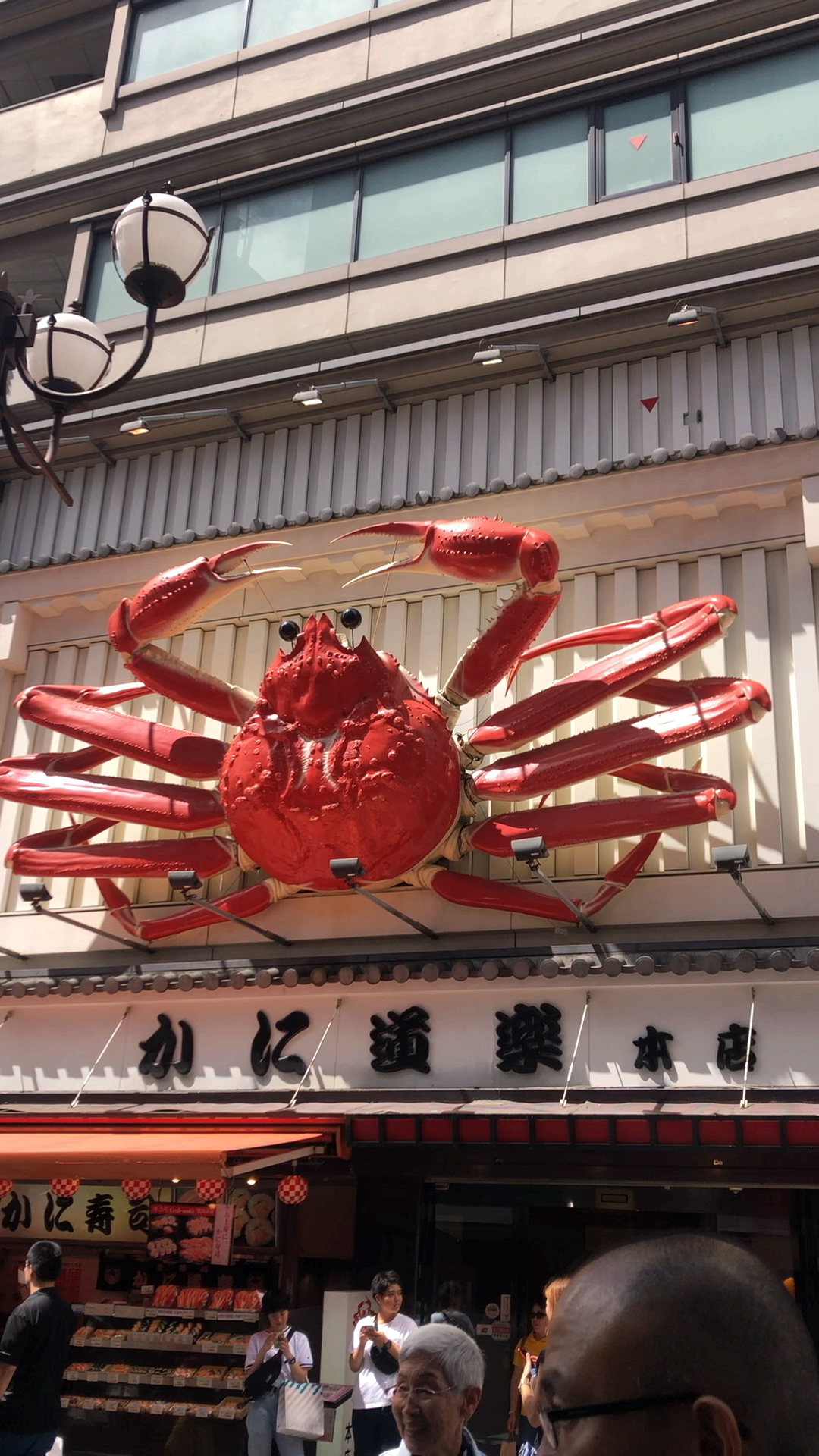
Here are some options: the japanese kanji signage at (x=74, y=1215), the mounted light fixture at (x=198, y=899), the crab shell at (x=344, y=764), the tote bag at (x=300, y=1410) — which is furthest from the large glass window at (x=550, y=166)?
the tote bag at (x=300, y=1410)

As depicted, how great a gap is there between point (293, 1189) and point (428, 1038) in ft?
4.12

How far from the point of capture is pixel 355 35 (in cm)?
1170

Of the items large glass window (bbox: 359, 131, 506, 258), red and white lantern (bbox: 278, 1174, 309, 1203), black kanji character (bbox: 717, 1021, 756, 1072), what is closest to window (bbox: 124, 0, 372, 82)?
large glass window (bbox: 359, 131, 506, 258)

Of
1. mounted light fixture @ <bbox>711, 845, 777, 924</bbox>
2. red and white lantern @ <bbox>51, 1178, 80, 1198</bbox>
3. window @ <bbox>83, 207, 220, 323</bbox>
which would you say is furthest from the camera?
window @ <bbox>83, 207, 220, 323</bbox>

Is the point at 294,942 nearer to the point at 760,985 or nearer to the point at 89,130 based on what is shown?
the point at 760,985

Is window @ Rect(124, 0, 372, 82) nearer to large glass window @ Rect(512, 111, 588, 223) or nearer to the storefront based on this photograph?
large glass window @ Rect(512, 111, 588, 223)

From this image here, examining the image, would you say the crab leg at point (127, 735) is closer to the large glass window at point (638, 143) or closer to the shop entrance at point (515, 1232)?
the shop entrance at point (515, 1232)

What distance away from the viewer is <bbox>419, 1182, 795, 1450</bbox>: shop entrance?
7531 mm

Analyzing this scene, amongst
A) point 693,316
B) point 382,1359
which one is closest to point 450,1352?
point 382,1359

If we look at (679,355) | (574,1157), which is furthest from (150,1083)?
(679,355)

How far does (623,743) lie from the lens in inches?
295

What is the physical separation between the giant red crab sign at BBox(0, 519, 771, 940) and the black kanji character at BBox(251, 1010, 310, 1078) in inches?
30.8

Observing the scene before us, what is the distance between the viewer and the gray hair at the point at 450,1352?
125 inches

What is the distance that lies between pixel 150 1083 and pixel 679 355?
20.7 ft
